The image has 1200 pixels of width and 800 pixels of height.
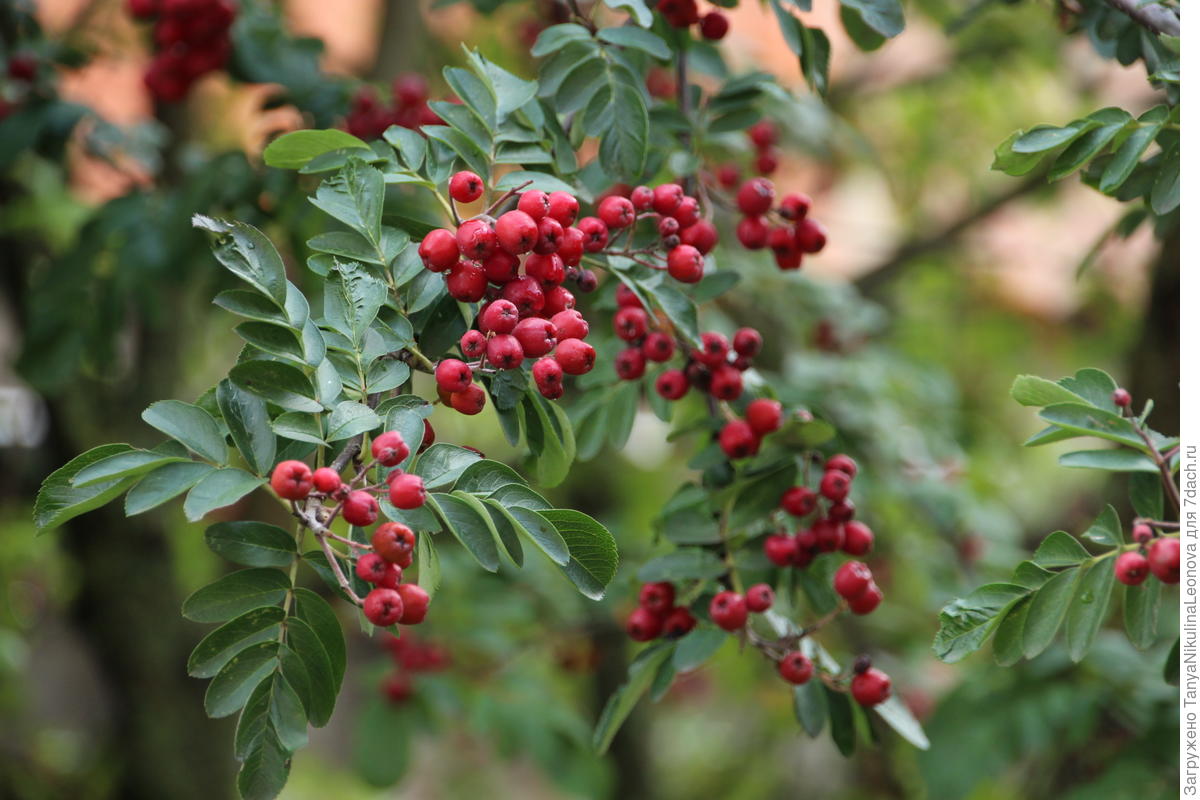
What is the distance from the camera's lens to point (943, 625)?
3.62ft

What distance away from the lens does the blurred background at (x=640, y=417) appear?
2055mm

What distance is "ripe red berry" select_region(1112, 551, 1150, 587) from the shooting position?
1087mm

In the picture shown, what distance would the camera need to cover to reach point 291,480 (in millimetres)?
890

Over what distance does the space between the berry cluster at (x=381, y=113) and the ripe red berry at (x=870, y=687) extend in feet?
3.70

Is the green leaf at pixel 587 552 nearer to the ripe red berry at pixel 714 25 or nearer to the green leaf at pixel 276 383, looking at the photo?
the green leaf at pixel 276 383

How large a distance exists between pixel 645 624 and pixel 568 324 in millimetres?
509

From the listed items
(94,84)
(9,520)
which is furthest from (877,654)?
(94,84)

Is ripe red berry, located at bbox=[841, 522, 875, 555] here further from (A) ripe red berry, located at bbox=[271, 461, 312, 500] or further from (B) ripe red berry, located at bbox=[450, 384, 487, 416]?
(A) ripe red berry, located at bbox=[271, 461, 312, 500]

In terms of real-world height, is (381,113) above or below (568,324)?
below

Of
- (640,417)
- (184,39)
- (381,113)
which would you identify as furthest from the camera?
(640,417)

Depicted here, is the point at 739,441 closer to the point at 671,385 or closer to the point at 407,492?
the point at 671,385

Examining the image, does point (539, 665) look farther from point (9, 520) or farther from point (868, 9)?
point (868, 9)

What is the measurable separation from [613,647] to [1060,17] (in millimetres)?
2155

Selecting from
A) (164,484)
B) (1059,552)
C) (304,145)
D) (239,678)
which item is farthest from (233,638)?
(1059,552)
